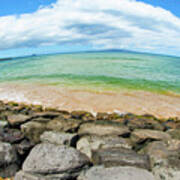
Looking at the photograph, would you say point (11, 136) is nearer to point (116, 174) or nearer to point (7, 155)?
point (7, 155)

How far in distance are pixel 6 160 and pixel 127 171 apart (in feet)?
7.32

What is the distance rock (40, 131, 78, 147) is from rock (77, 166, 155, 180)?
1.05 m

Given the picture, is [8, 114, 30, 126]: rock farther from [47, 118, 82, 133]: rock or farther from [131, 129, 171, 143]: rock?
[131, 129, 171, 143]: rock

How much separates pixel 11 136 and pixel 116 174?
2.67m

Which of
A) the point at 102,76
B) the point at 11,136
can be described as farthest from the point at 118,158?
the point at 102,76

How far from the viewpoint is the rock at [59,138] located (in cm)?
384

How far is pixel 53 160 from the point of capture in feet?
9.86

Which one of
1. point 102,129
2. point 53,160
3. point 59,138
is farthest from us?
point 102,129

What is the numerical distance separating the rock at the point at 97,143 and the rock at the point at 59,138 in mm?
158

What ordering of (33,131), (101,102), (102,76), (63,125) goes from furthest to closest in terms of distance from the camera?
1. (102,76)
2. (101,102)
3. (63,125)
4. (33,131)

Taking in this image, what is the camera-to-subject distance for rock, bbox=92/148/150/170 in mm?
3064

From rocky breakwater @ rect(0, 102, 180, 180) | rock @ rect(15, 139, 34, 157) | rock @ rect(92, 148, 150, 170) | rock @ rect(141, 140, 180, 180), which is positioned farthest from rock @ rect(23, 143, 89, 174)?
rock @ rect(141, 140, 180, 180)

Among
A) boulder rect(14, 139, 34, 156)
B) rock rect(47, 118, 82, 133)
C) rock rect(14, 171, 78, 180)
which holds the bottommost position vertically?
rock rect(14, 171, 78, 180)

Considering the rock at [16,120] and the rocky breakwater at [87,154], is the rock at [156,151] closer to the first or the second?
the rocky breakwater at [87,154]
